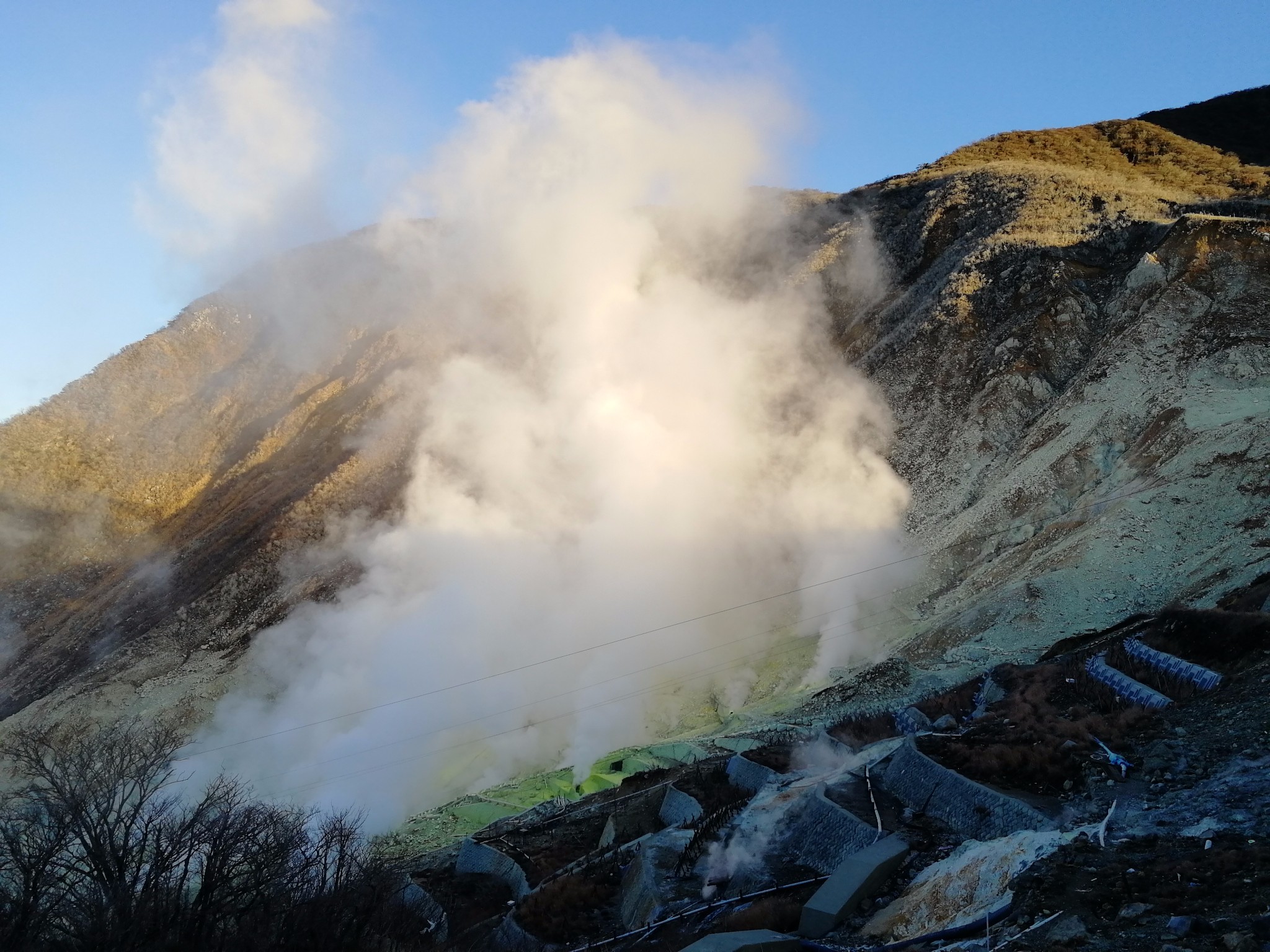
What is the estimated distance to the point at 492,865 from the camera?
16500 mm

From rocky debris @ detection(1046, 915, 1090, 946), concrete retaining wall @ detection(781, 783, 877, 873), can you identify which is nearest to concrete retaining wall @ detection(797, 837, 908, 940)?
concrete retaining wall @ detection(781, 783, 877, 873)

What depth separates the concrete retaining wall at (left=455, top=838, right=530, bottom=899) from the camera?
15562 mm

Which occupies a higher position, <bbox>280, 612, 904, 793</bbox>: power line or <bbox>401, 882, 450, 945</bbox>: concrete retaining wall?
<bbox>280, 612, 904, 793</bbox>: power line

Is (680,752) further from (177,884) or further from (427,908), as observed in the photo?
(177,884)

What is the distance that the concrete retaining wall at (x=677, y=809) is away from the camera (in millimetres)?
15617

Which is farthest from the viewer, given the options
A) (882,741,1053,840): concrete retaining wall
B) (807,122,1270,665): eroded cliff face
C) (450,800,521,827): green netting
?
(450,800,521,827): green netting

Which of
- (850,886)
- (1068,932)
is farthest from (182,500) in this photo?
(1068,932)

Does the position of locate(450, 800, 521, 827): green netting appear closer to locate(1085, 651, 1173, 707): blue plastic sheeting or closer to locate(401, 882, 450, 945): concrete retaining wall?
locate(401, 882, 450, 945): concrete retaining wall

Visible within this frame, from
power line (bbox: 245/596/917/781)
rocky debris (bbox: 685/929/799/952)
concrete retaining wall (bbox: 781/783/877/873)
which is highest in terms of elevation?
power line (bbox: 245/596/917/781)

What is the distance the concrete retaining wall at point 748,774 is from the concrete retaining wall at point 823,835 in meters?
3.19

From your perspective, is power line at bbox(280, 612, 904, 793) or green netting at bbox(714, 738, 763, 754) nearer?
green netting at bbox(714, 738, 763, 754)

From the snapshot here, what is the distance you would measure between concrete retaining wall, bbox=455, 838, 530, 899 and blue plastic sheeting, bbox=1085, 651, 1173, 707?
10.1 m

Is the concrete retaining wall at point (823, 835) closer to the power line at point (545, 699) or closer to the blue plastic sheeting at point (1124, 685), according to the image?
the blue plastic sheeting at point (1124, 685)

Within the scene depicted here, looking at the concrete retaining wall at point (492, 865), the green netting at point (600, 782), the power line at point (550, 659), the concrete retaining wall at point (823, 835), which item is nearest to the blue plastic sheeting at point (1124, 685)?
the concrete retaining wall at point (823, 835)
